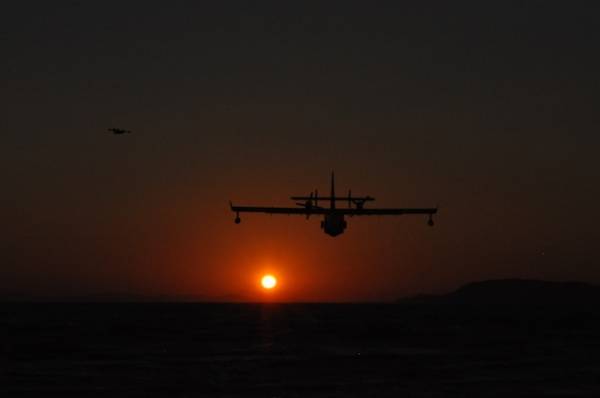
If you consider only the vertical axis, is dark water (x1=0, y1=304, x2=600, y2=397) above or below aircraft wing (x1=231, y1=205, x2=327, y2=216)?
below

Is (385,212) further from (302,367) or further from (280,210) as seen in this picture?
(302,367)

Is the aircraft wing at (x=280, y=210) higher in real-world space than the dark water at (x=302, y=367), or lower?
higher

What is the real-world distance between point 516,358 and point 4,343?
2376 inches

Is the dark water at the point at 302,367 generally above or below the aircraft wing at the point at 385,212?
below

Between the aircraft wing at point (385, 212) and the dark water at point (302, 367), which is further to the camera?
the aircraft wing at point (385, 212)

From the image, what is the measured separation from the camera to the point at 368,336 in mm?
115562

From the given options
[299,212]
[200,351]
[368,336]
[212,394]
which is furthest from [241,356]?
[368,336]

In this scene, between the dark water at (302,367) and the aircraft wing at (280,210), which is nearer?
the dark water at (302,367)

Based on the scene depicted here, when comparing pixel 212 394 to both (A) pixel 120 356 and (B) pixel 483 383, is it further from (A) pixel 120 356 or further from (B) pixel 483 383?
(A) pixel 120 356

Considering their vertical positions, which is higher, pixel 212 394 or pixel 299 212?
pixel 299 212

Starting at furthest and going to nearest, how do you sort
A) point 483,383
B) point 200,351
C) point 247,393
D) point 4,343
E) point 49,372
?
point 4,343, point 200,351, point 49,372, point 483,383, point 247,393

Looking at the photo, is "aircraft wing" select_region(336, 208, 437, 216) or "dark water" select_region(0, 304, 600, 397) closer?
"dark water" select_region(0, 304, 600, 397)

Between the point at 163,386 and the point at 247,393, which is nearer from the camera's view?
the point at 247,393

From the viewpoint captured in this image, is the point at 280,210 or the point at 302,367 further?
the point at 280,210
